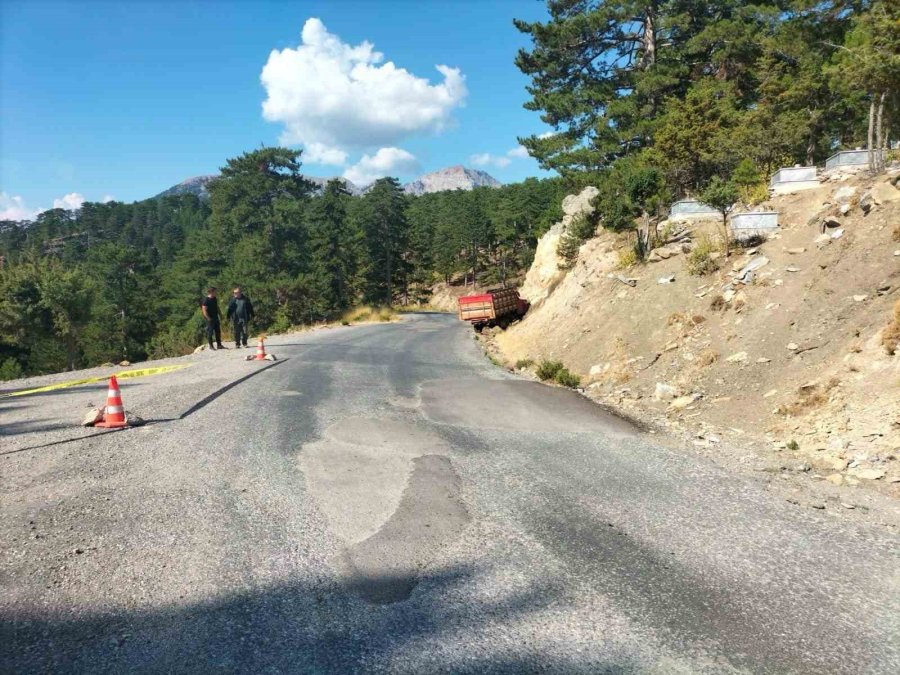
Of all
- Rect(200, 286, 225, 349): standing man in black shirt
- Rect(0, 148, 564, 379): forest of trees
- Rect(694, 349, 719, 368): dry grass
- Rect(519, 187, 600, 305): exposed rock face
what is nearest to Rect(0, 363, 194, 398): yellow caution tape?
Rect(200, 286, 225, 349): standing man in black shirt

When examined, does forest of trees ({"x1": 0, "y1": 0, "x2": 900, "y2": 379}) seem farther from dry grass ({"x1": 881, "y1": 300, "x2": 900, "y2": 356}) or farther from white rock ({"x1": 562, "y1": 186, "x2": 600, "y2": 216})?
dry grass ({"x1": 881, "y1": 300, "x2": 900, "y2": 356})

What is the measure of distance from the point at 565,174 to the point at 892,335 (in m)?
21.8

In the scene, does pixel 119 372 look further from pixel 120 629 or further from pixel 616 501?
pixel 616 501

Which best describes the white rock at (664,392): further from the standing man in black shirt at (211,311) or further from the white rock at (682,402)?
the standing man in black shirt at (211,311)

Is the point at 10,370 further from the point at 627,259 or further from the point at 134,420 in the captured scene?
the point at 627,259

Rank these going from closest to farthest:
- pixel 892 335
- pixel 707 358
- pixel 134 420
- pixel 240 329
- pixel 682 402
Answer: pixel 892 335 < pixel 134 420 < pixel 682 402 < pixel 707 358 < pixel 240 329

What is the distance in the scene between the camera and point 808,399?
696cm

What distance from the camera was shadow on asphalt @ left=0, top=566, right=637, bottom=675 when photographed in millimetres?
2734

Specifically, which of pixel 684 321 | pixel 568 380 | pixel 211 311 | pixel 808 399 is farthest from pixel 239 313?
pixel 808 399

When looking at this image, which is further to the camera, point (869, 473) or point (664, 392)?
point (664, 392)

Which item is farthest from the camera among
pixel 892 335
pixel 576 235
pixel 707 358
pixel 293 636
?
pixel 576 235

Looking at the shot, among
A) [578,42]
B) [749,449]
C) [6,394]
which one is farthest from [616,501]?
[578,42]

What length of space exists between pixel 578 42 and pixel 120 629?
29217 mm

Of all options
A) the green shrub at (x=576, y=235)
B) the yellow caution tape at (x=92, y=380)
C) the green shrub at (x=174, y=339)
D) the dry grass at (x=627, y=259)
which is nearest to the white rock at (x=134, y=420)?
the yellow caution tape at (x=92, y=380)
